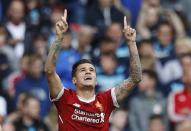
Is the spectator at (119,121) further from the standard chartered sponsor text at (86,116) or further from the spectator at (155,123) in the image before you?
the standard chartered sponsor text at (86,116)

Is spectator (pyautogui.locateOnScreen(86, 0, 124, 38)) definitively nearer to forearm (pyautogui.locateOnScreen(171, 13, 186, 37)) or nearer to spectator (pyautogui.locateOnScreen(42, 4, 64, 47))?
spectator (pyautogui.locateOnScreen(42, 4, 64, 47))

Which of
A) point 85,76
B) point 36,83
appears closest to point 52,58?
point 85,76

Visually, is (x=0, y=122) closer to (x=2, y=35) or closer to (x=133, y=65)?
(x=2, y=35)

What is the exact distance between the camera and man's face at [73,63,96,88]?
10.2 metres

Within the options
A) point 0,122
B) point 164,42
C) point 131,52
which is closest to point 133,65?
point 131,52

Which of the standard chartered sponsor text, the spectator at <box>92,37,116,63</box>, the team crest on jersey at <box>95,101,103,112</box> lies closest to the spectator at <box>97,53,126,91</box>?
the spectator at <box>92,37,116,63</box>

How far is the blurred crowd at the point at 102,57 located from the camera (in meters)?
14.3

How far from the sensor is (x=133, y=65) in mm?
10398

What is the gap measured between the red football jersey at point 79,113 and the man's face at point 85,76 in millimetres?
188

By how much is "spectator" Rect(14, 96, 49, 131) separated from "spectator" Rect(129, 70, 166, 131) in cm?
143

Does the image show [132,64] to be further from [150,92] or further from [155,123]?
[150,92]

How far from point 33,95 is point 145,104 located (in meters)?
1.76

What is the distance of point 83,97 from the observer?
10359 millimetres

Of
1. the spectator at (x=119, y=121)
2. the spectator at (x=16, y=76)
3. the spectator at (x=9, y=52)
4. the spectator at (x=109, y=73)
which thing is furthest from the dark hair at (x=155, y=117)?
the spectator at (x=9, y=52)
